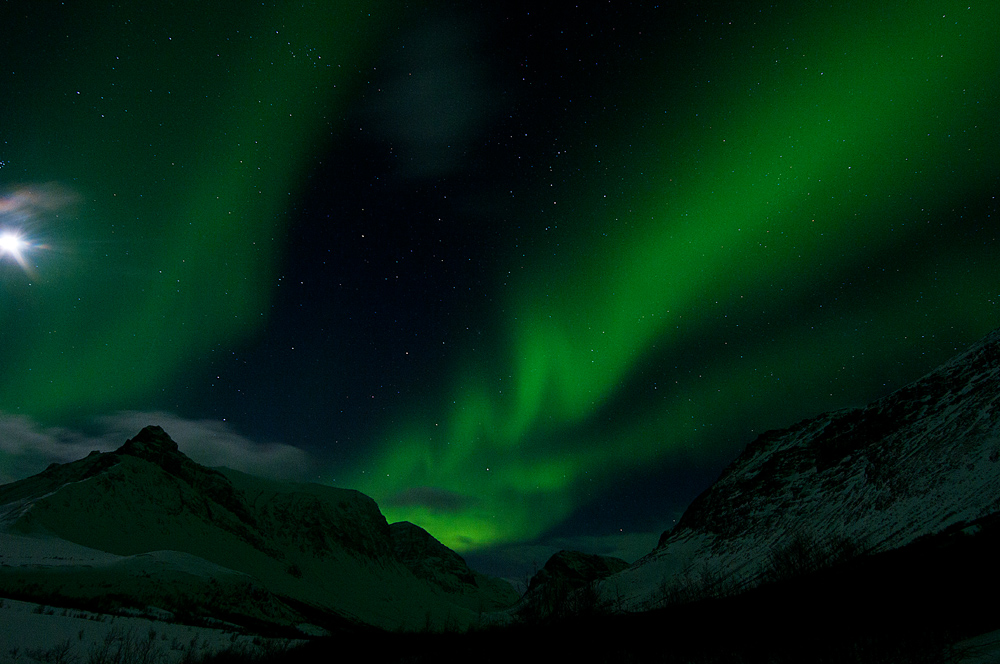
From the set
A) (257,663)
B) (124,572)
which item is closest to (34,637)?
(257,663)

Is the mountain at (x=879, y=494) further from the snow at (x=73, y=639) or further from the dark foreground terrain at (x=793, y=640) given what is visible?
the snow at (x=73, y=639)

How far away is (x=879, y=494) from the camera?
125875mm

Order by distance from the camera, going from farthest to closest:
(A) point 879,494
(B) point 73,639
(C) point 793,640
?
(A) point 879,494 → (B) point 73,639 → (C) point 793,640

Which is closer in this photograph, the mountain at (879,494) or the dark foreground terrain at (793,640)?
the dark foreground terrain at (793,640)

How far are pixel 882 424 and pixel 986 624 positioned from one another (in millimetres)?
210825

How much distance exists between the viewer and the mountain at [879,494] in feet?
304

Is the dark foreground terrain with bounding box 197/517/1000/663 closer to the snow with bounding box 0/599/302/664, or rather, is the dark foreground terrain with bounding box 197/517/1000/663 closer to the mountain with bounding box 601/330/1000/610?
the snow with bounding box 0/599/302/664

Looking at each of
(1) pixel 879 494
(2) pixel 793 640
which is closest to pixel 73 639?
(2) pixel 793 640

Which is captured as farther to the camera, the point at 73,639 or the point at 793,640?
the point at 73,639

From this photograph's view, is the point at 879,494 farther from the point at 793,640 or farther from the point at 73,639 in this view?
the point at 73,639

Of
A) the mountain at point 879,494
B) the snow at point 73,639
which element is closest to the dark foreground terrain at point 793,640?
the snow at point 73,639

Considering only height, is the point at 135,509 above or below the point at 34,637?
above

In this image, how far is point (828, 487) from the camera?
549ft

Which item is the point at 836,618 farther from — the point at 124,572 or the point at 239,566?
the point at 239,566
